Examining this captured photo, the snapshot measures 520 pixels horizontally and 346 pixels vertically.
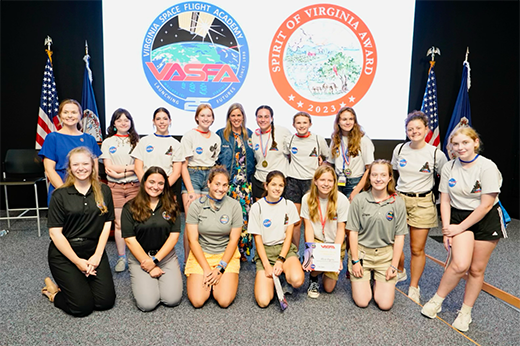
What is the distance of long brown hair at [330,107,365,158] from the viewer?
9.98 feet

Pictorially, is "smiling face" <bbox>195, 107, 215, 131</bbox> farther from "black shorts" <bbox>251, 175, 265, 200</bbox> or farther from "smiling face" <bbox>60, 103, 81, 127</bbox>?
"smiling face" <bbox>60, 103, 81, 127</bbox>

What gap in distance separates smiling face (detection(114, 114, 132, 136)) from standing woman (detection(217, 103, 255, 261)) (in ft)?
2.92

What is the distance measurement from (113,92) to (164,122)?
2.13 m

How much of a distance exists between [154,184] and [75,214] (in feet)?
1.88

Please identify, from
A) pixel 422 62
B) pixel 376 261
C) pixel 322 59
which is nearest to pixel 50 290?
pixel 376 261

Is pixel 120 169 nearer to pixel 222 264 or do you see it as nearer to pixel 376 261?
pixel 222 264

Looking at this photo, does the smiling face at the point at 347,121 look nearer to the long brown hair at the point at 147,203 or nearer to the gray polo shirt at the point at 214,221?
the gray polo shirt at the point at 214,221

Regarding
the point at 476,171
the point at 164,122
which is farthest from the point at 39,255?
the point at 476,171

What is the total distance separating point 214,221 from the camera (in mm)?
2600

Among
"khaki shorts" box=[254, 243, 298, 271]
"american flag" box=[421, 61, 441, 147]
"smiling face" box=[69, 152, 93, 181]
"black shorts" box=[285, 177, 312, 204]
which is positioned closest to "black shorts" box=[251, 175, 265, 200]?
"black shorts" box=[285, 177, 312, 204]

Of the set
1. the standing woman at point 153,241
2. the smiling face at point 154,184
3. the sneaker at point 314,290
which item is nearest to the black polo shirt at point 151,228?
the standing woman at point 153,241

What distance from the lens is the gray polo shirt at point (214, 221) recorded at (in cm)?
260

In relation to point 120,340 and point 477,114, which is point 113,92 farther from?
point 477,114

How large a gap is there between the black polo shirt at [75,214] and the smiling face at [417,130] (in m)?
2.50
